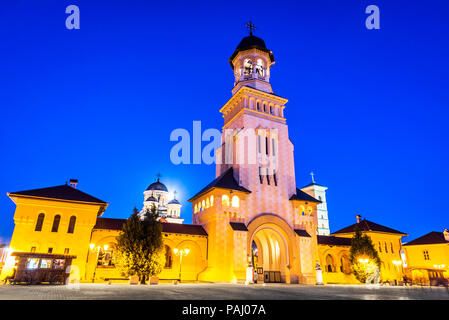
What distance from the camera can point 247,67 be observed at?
40.8 metres

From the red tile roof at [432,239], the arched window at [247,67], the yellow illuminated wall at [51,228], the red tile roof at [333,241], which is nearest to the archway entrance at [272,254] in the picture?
the red tile roof at [333,241]

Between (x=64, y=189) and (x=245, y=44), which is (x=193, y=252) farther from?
(x=245, y=44)

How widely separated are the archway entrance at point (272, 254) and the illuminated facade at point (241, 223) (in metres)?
0.12

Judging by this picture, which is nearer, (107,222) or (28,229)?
(28,229)

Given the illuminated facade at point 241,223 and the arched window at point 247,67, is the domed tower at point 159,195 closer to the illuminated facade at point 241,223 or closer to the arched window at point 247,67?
the illuminated facade at point 241,223

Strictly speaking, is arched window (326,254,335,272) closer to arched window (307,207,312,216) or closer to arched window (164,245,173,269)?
arched window (307,207,312,216)

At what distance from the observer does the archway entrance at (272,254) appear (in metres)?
32.9

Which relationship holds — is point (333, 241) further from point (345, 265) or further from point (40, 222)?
point (40, 222)

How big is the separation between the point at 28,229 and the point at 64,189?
4.69m

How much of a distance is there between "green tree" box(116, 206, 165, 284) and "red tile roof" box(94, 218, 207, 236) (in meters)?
6.01

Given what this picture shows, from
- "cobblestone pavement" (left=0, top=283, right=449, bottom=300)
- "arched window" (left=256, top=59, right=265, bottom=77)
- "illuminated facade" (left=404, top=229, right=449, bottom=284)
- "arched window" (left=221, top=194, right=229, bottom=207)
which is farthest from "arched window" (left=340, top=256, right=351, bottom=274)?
"arched window" (left=256, top=59, right=265, bottom=77)

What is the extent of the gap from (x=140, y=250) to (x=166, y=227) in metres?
8.46
